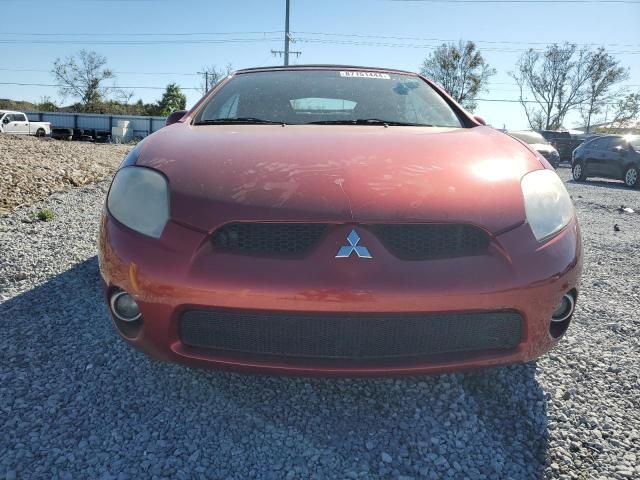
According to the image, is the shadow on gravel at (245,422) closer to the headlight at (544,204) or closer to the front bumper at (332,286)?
the front bumper at (332,286)

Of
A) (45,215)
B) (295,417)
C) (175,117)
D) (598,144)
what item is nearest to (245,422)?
(295,417)

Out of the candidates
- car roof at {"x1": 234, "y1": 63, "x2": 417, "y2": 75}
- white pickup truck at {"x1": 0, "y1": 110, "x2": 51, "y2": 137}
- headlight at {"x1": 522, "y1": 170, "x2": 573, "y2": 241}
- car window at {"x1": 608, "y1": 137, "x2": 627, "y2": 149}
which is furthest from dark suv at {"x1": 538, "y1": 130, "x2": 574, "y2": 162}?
white pickup truck at {"x1": 0, "y1": 110, "x2": 51, "y2": 137}

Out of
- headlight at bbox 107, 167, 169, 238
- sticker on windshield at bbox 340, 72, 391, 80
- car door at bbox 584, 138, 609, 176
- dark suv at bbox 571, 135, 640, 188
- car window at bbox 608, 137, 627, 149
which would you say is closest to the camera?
headlight at bbox 107, 167, 169, 238

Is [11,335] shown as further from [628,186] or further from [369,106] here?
[628,186]

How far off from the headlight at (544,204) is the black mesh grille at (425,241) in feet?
0.76

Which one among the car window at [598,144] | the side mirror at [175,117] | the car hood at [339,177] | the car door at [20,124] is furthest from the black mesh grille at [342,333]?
the car door at [20,124]

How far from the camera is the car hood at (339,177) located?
1.50m

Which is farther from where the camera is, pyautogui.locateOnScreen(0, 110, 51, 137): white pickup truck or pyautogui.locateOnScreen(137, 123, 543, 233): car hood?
pyautogui.locateOnScreen(0, 110, 51, 137): white pickup truck

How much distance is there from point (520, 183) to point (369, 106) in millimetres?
1159

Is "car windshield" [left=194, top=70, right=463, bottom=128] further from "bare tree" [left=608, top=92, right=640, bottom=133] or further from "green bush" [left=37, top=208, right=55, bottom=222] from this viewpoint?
"bare tree" [left=608, top=92, right=640, bottom=133]

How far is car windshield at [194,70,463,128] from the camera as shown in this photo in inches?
98.5

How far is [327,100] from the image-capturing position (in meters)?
2.68

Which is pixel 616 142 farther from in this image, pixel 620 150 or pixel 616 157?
pixel 616 157

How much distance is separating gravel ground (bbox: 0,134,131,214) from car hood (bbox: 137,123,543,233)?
11.8 feet
